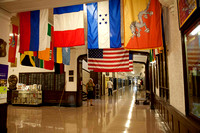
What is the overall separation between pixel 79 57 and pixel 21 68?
4526 millimetres

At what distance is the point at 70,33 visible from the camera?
13.7ft

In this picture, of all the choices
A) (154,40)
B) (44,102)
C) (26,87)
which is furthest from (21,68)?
(154,40)

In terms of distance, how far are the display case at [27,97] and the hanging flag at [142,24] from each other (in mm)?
7565

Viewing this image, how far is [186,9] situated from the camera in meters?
2.25

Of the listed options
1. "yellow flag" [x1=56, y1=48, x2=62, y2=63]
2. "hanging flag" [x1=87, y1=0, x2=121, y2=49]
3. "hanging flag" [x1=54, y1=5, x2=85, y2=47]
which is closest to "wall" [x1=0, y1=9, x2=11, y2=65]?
"hanging flag" [x1=54, y1=5, x2=85, y2=47]

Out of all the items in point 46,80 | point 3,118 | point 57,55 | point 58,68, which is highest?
point 57,55

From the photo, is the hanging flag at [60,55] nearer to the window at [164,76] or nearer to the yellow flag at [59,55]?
the yellow flag at [59,55]

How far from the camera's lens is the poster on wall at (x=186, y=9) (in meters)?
2.02

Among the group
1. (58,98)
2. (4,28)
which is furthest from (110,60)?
(4,28)

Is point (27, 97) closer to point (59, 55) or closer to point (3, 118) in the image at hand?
point (59, 55)

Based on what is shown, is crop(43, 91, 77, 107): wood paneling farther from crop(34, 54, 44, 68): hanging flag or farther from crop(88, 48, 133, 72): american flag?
crop(88, 48, 133, 72): american flag

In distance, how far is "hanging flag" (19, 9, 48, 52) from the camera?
14.7 feet

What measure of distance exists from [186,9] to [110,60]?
5159 millimetres

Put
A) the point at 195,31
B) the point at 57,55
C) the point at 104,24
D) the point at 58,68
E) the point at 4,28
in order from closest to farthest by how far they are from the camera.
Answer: the point at 195,31 → the point at 104,24 → the point at 4,28 → the point at 57,55 → the point at 58,68
